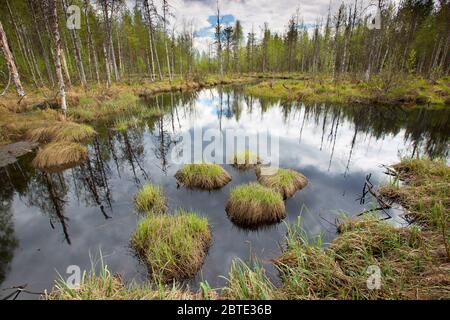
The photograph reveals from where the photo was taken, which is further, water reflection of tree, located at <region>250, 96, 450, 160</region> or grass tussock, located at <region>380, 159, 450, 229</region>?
water reflection of tree, located at <region>250, 96, 450, 160</region>

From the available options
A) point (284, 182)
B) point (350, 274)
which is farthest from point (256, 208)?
point (350, 274)

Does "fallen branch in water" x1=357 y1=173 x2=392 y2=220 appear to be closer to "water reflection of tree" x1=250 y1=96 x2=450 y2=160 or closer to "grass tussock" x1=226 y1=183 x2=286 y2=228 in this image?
"grass tussock" x1=226 y1=183 x2=286 y2=228

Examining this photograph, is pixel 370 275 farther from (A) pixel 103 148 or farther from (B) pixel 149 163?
(A) pixel 103 148

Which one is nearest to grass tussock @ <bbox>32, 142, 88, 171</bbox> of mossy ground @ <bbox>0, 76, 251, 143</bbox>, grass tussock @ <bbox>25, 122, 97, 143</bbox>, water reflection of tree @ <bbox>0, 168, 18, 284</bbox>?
water reflection of tree @ <bbox>0, 168, 18, 284</bbox>

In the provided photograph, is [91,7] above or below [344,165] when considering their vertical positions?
above

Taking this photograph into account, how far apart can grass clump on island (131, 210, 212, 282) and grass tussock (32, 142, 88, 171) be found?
235 inches

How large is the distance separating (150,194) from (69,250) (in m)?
2.18

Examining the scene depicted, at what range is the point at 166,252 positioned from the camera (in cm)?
411

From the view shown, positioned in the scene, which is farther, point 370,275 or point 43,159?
point 43,159

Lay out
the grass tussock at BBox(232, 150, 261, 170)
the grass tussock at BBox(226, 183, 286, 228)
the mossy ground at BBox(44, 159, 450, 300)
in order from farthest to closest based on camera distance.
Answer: the grass tussock at BBox(232, 150, 261, 170), the grass tussock at BBox(226, 183, 286, 228), the mossy ground at BBox(44, 159, 450, 300)

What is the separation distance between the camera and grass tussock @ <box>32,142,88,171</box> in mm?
8594

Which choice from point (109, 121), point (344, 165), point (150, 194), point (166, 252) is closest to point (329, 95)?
point (344, 165)

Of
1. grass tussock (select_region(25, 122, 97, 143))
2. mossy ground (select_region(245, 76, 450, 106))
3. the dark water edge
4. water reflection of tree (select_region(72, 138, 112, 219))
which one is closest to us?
the dark water edge

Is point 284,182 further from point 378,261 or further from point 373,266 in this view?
point 373,266
